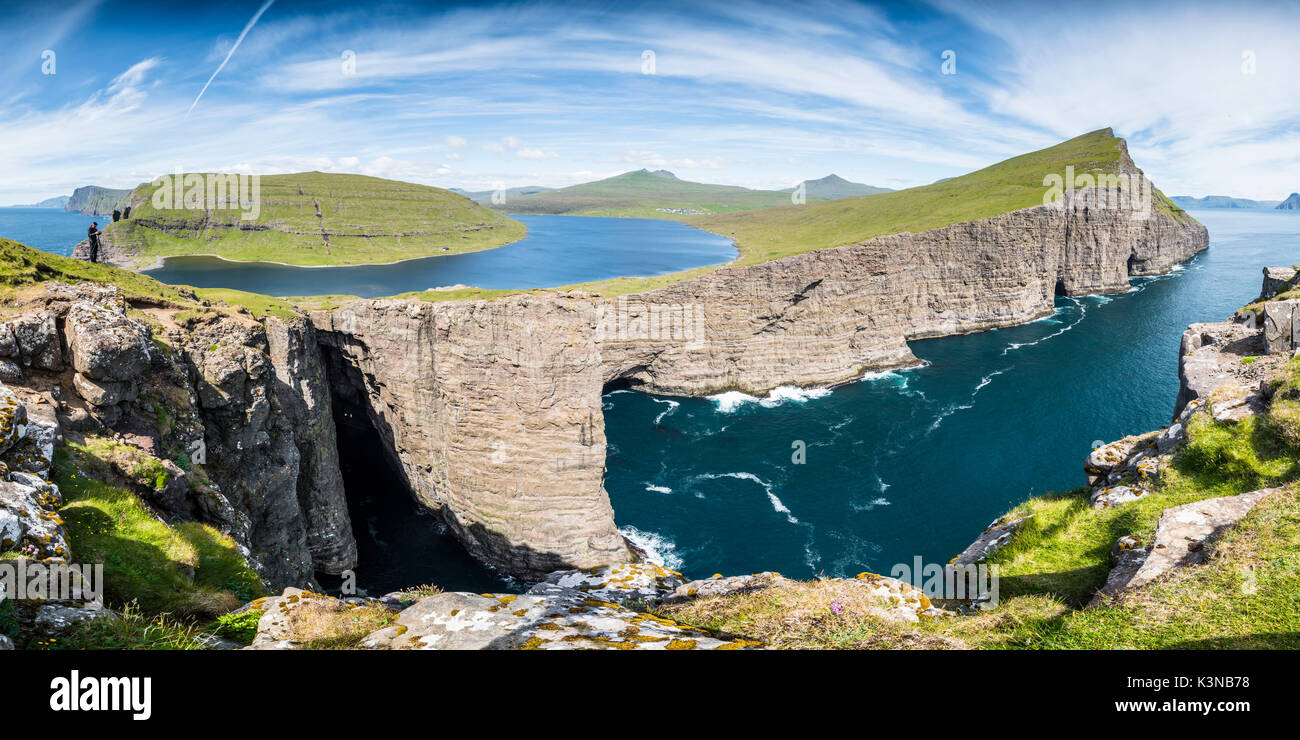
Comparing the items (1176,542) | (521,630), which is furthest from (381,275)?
(1176,542)

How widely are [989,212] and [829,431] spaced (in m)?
94.7

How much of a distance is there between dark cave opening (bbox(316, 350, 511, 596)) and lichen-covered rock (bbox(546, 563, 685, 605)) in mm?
31845

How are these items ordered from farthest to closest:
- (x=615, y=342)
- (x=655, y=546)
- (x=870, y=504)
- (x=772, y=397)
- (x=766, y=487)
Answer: (x=772, y=397)
(x=615, y=342)
(x=766, y=487)
(x=870, y=504)
(x=655, y=546)

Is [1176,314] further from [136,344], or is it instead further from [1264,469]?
[136,344]

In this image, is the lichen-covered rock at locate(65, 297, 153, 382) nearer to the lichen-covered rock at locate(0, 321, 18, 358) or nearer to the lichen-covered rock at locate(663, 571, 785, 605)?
the lichen-covered rock at locate(0, 321, 18, 358)

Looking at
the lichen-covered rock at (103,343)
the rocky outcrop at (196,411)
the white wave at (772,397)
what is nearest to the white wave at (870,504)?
the white wave at (772,397)

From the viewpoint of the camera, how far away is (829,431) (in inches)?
3091

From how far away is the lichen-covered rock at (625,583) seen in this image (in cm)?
1861

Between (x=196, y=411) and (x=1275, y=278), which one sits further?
(x=1275, y=278)

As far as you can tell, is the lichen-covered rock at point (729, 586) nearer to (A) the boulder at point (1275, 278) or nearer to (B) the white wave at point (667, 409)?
(A) the boulder at point (1275, 278)

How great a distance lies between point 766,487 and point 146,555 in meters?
58.4

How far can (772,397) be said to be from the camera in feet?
309

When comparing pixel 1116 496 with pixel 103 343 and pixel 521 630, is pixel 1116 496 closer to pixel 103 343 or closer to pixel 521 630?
pixel 521 630
